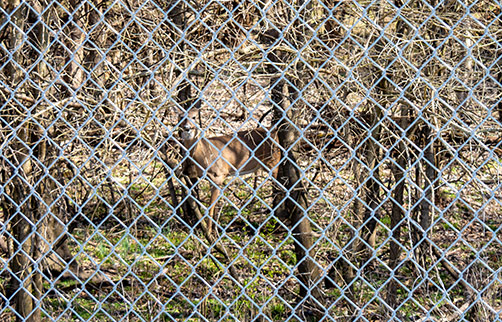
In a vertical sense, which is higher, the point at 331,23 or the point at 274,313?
the point at 331,23

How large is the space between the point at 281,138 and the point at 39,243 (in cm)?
193

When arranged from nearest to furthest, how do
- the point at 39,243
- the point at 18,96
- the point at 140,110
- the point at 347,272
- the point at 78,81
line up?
the point at 18,96 < the point at 39,243 < the point at 140,110 < the point at 78,81 < the point at 347,272

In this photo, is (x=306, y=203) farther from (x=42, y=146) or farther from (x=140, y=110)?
(x=42, y=146)

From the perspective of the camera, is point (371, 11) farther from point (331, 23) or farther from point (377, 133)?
point (377, 133)

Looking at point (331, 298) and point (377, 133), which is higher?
point (377, 133)

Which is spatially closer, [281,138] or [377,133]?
[377,133]

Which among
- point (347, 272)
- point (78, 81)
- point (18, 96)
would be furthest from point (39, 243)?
point (347, 272)

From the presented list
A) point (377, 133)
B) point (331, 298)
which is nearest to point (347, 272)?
point (331, 298)

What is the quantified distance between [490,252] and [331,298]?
180 centimetres

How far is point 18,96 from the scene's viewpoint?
3670 mm

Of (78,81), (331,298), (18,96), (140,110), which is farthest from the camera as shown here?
(331,298)

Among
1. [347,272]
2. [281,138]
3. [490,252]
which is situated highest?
[281,138]

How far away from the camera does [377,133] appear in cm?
443

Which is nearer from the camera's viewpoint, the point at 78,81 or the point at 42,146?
the point at 42,146
